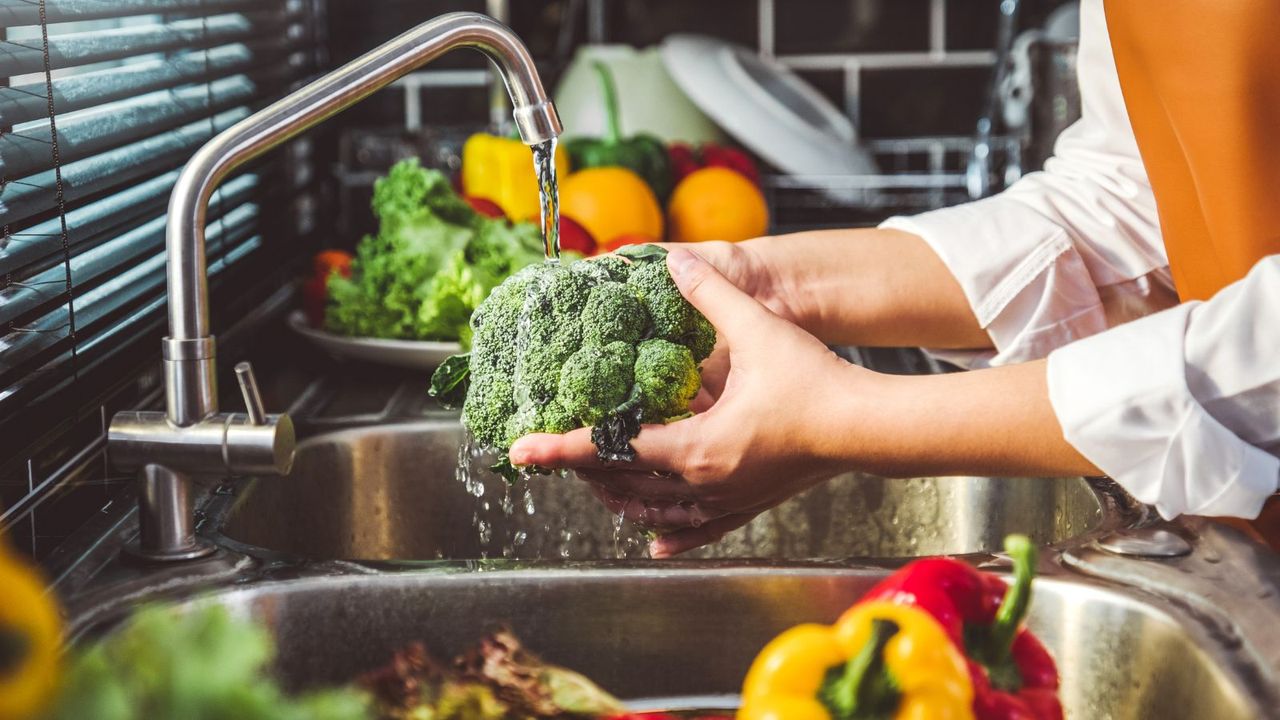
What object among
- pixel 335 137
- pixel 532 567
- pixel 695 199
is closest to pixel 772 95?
pixel 695 199

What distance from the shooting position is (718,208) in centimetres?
174

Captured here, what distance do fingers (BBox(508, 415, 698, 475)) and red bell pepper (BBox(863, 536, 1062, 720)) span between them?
0.27m

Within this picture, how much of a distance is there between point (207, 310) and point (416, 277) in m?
0.60

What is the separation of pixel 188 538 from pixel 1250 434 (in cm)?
69

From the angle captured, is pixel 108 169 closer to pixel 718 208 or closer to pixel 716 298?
pixel 716 298

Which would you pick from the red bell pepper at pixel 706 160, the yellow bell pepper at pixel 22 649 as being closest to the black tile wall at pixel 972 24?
the red bell pepper at pixel 706 160

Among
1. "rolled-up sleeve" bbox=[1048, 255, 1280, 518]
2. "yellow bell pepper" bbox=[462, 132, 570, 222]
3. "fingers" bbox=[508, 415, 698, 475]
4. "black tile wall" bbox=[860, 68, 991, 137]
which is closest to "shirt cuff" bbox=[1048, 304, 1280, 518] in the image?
"rolled-up sleeve" bbox=[1048, 255, 1280, 518]

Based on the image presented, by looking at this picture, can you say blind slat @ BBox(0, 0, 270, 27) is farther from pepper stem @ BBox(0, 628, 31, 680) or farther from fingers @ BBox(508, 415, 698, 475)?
pepper stem @ BBox(0, 628, 31, 680)

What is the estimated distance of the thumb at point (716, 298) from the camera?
878 millimetres

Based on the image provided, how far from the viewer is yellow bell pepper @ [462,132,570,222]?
1785mm

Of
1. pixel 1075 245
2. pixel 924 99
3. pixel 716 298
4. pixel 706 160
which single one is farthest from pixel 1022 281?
pixel 924 99

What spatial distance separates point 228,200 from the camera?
1.47 metres

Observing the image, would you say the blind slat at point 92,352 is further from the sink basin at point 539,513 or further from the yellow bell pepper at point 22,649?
the yellow bell pepper at point 22,649

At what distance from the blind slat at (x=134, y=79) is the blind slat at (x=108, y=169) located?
0.05m
